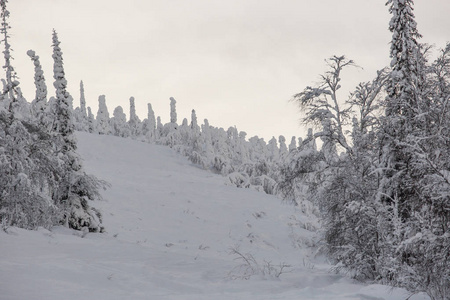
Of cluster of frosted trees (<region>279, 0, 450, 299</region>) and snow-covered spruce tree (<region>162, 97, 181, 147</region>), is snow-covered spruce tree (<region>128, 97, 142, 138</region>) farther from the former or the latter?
cluster of frosted trees (<region>279, 0, 450, 299</region>)

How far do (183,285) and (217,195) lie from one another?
2168 cm

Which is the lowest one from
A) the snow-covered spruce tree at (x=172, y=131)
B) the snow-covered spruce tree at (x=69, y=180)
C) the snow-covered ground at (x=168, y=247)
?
the snow-covered ground at (x=168, y=247)

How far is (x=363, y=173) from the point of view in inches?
441

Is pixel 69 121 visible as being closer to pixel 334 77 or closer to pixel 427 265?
pixel 334 77

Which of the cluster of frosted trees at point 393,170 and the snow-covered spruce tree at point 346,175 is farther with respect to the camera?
the snow-covered spruce tree at point 346,175

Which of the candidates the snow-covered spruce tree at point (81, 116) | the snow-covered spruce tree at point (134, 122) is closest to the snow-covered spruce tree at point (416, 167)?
the snow-covered spruce tree at point (81, 116)

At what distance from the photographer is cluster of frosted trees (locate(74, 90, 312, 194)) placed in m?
38.5

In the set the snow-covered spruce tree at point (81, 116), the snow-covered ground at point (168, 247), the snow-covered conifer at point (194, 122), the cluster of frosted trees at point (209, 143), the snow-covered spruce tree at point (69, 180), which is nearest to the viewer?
the snow-covered ground at point (168, 247)

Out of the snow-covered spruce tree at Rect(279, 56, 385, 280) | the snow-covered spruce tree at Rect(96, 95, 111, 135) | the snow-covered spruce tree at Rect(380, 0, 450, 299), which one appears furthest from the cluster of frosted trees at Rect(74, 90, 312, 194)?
the snow-covered spruce tree at Rect(380, 0, 450, 299)

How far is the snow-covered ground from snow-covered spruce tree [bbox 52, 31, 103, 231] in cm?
110

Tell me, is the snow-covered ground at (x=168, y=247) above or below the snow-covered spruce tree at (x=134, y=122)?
below

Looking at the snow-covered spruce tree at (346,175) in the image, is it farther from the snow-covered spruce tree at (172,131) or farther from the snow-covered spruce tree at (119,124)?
the snow-covered spruce tree at (119,124)

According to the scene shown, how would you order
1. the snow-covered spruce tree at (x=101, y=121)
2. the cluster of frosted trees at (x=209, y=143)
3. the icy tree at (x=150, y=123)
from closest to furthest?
the cluster of frosted trees at (x=209, y=143) → the snow-covered spruce tree at (x=101, y=121) → the icy tree at (x=150, y=123)

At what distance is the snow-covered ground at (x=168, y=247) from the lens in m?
7.27
